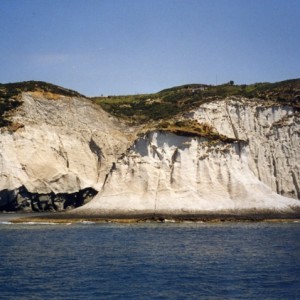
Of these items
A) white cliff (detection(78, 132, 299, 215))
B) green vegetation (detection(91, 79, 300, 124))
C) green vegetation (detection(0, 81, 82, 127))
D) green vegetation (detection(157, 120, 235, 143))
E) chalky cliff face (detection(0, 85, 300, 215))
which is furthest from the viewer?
green vegetation (detection(91, 79, 300, 124))

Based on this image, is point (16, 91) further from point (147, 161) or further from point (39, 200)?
point (147, 161)

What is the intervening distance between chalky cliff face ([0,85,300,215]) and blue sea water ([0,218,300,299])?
9.51 m

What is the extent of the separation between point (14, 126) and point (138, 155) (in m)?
15.3

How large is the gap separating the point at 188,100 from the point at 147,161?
83.5 feet

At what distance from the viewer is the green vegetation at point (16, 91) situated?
6425 centimetres

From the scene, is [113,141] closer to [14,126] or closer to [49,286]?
[14,126]

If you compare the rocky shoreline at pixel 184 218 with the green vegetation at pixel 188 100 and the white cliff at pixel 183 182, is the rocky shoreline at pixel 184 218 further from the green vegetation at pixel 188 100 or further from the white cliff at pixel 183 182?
the green vegetation at pixel 188 100

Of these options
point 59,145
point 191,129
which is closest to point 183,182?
point 191,129

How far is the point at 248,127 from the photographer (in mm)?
64188

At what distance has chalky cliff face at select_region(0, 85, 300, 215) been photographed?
52.4 meters

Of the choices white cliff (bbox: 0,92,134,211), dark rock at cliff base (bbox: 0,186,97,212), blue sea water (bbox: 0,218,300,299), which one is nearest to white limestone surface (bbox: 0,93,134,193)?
white cliff (bbox: 0,92,134,211)

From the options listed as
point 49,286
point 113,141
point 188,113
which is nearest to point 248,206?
point 188,113

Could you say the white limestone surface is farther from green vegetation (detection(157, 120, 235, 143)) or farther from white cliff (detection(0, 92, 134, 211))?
green vegetation (detection(157, 120, 235, 143))

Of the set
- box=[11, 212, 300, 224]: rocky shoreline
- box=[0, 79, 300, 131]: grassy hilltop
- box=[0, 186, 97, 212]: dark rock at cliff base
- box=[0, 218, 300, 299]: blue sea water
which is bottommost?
box=[0, 218, 300, 299]: blue sea water
